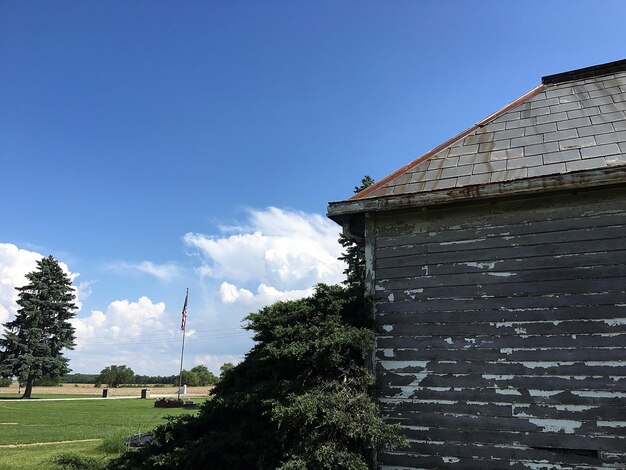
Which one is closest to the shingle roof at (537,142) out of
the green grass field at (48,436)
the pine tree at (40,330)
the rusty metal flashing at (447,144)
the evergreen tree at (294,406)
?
the rusty metal flashing at (447,144)

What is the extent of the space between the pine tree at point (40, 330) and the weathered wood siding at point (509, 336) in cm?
5237

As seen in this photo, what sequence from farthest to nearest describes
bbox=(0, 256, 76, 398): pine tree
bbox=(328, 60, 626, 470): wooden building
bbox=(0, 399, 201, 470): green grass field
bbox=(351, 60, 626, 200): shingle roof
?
bbox=(0, 256, 76, 398): pine tree, bbox=(0, 399, 201, 470): green grass field, bbox=(351, 60, 626, 200): shingle roof, bbox=(328, 60, 626, 470): wooden building

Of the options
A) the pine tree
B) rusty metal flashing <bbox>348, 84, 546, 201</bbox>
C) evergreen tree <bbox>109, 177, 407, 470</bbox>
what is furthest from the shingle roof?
A: the pine tree

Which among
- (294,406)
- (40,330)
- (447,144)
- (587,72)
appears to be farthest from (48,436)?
(40,330)

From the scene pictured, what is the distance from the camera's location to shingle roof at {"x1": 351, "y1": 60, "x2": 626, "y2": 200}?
5895 millimetres

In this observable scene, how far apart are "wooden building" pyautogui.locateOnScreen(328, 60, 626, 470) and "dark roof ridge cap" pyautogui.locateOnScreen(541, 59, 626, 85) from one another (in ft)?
6.20

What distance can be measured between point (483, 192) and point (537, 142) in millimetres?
1510

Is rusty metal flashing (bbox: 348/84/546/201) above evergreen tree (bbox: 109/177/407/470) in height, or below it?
above

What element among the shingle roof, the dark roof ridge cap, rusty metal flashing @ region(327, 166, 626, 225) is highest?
the dark roof ridge cap

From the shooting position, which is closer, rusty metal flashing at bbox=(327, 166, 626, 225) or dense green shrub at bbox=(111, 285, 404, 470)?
dense green shrub at bbox=(111, 285, 404, 470)

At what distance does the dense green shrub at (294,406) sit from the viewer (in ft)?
16.3

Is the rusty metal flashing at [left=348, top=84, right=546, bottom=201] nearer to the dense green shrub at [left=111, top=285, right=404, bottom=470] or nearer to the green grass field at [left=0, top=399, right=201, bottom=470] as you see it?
the dense green shrub at [left=111, top=285, right=404, bottom=470]

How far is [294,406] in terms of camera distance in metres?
4.93

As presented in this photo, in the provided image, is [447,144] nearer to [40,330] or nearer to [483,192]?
[483,192]
